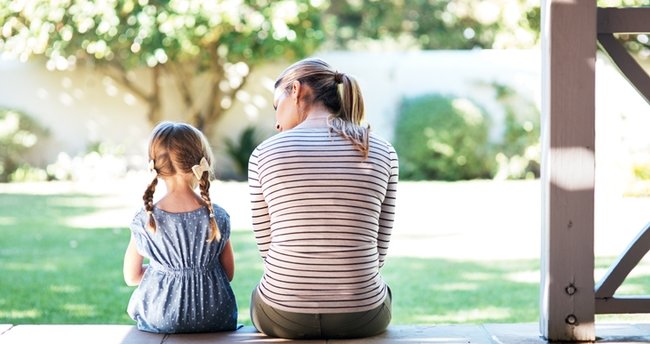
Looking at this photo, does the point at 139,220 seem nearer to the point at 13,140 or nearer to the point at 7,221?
the point at 7,221

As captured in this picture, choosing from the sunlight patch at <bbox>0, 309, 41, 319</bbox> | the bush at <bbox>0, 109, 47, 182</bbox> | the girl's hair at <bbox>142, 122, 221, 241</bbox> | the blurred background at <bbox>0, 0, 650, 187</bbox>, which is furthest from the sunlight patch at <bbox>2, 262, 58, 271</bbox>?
the bush at <bbox>0, 109, 47, 182</bbox>

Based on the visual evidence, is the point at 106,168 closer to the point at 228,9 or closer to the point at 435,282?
the point at 228,9

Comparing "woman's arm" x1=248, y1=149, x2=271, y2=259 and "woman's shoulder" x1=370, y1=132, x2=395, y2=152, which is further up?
"woman's shoulder" x1=370, y1=132, x2=395, y2=152

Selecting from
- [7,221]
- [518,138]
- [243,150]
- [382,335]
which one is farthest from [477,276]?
[243,150]

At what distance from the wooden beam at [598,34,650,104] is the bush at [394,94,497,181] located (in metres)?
10.5

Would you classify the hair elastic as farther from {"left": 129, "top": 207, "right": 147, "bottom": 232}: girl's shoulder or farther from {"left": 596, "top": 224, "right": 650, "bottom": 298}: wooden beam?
{"left": 596, "top": 224, "right": 650, "bottom": 298}: wooden beam

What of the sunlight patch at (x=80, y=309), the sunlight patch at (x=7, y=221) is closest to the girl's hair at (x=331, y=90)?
the sunlight patch at (x=80, y=309)

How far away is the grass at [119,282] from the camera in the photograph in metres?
5.69

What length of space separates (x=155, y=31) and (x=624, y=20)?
11.2 metres

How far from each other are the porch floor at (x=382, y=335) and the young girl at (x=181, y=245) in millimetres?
71

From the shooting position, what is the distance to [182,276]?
3.83 metres

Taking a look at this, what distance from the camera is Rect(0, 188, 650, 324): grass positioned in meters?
5.69

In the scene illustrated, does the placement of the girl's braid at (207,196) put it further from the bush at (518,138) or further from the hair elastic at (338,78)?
the bush at (518,138)

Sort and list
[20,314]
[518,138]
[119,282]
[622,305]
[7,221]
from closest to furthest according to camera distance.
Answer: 1. [622,305]
2. [20,314]
3. [119,282]
4. [7,221]
5. [518,138]
